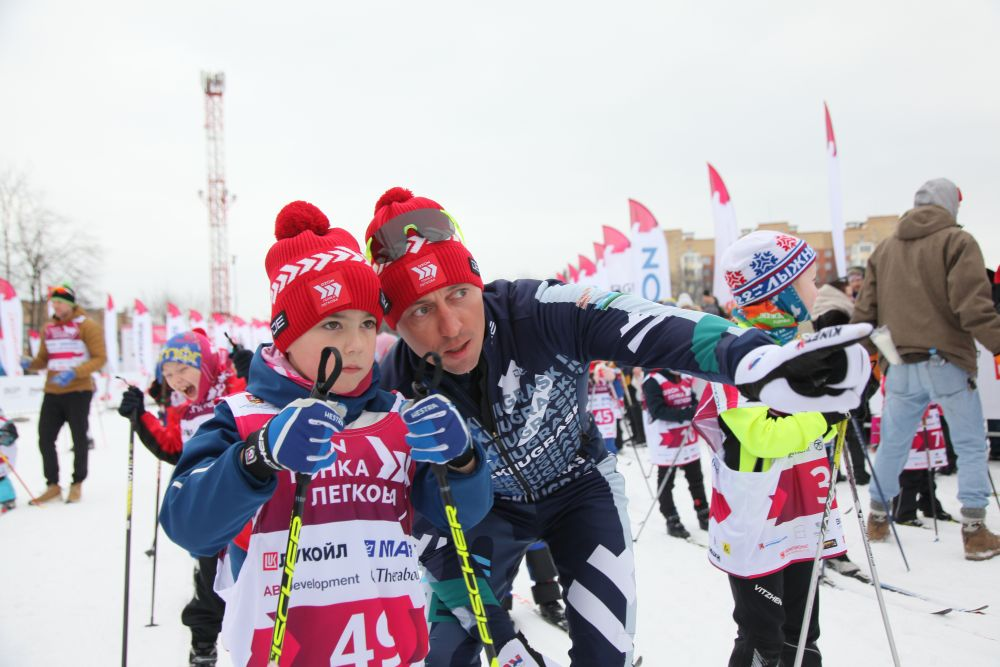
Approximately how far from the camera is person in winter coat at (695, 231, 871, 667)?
2496mm

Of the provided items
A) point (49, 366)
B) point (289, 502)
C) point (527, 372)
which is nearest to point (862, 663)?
point (527, 372)

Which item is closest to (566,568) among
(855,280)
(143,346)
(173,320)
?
(855,280)

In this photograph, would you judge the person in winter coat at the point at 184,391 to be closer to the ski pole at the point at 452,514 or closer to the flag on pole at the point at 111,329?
the ski pole at the point at 452,514

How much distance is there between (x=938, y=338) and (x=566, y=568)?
3.91 metres

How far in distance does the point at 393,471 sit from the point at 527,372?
60 centimetres

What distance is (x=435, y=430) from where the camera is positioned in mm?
1604

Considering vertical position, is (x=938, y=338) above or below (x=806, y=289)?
below

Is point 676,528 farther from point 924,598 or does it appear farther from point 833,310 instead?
point 833,310

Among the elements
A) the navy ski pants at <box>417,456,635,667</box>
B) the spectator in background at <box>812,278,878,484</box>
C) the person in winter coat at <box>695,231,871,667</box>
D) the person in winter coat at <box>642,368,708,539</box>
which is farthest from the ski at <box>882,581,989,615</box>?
the navy ski pants at <box>417,456,635,667</box>

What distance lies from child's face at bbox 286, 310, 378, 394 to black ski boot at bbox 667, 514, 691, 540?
476 centimetres

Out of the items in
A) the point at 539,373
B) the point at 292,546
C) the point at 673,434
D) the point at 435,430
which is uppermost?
the point at 539,373

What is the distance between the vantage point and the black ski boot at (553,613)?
13.9 ft

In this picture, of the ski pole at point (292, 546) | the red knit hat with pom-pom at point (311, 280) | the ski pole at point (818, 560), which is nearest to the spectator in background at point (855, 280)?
the ski pole at point (818, 560)

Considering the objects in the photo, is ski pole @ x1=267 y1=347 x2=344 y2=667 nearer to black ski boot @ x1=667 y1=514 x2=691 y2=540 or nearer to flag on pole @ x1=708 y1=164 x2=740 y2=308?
black ski boot @ x1=667 y1=514 x2=691 y2=540
